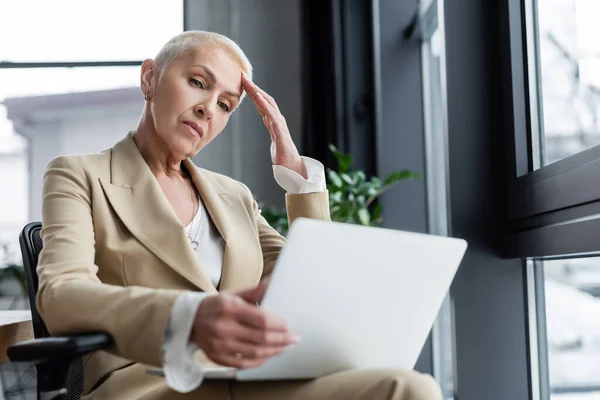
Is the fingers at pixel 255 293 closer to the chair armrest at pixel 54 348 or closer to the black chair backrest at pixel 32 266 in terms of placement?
the chair armrest at pixel 54 348

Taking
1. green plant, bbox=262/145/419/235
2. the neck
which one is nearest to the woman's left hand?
the neck

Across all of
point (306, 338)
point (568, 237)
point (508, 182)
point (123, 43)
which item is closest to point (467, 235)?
point (508, 182)

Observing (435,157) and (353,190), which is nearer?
(353,190)

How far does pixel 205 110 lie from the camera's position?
5.06ft

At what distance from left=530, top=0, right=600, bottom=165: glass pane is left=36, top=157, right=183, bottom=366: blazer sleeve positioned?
94 cm

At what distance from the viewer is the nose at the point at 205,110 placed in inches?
60.6

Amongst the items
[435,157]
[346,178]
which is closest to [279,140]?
[346,178]

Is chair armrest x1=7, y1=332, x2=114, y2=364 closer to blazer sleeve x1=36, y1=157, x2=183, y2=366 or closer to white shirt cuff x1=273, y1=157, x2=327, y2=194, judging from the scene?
blazer sleeve x1=36, y1=157, x2=183, y2=366

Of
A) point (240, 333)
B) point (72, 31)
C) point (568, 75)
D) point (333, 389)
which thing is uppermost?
point (72, 31)

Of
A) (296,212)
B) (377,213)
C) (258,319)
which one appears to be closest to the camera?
(258,319)

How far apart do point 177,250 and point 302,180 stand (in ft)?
1.23

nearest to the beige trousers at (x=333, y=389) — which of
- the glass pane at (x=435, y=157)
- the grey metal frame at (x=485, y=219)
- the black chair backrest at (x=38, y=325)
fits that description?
the black chair backrest at (x=38, y=325)

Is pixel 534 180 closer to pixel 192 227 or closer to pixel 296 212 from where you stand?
pixel 296 212

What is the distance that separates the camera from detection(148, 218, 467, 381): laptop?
3.00 ft
